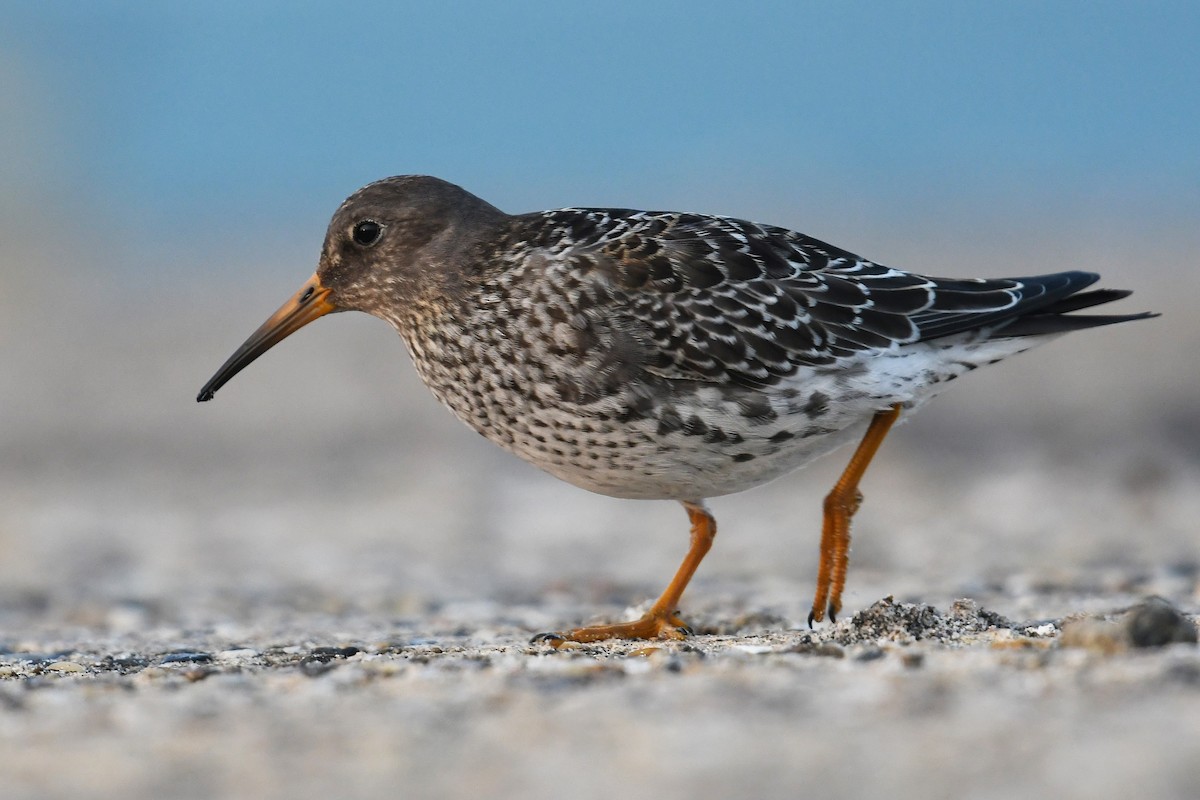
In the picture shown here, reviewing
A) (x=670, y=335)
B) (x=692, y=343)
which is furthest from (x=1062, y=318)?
(x=670, y=335)

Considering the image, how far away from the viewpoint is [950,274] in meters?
29.6

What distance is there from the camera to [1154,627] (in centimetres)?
563

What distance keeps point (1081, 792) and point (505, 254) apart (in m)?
4.69

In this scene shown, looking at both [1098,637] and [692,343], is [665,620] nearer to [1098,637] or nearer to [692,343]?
[692,343]

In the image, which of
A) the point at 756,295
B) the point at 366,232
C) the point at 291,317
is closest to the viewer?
the point at 756,295

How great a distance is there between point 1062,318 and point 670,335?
2.21 meters

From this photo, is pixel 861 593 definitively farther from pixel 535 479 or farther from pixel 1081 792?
pixel 535 479

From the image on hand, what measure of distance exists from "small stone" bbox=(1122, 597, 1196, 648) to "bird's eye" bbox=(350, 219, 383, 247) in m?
4.60

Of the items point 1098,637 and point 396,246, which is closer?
point 1098,637

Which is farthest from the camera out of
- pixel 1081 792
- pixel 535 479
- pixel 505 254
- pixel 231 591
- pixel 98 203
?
pixel 98 203

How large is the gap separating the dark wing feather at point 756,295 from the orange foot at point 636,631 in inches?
55.3

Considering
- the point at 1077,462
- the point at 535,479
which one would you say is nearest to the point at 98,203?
the point at 535,479

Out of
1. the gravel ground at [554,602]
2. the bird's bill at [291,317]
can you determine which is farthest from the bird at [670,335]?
the gravel ground at [554,602]

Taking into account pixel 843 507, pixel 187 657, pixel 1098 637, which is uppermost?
Answer: pixel 843 507
